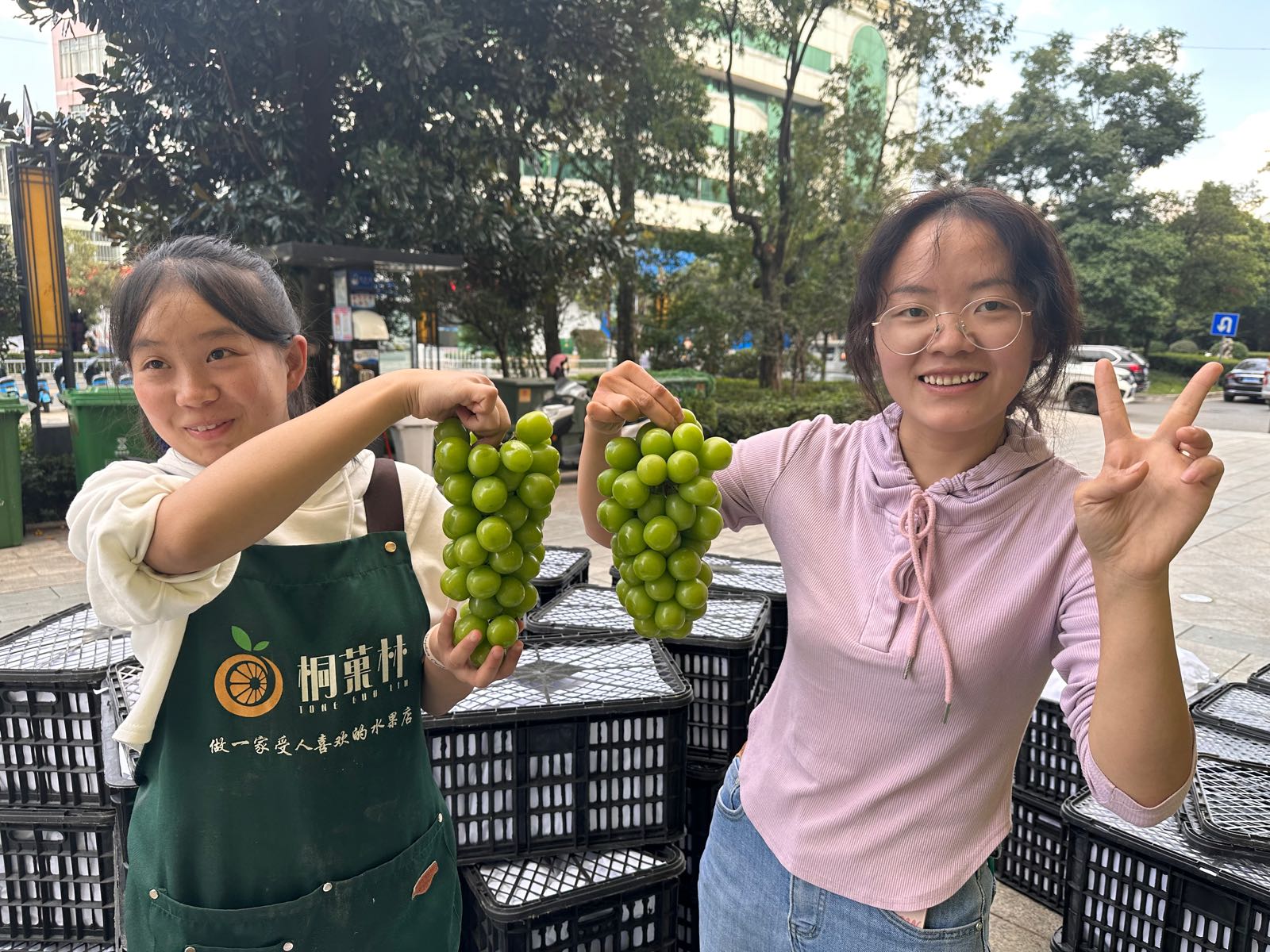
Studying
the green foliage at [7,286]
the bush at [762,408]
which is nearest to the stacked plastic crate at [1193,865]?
the bush at [762,408]

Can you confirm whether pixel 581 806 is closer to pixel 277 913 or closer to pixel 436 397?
pixel 277 913

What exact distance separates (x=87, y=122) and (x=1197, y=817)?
10.6 metres

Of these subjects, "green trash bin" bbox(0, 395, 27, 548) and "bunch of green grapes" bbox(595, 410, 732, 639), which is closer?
"bunch of green grapes" bbox(595, 410, 732, 639)

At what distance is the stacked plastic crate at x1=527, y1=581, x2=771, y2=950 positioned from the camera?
249cm

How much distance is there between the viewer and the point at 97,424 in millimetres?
7820

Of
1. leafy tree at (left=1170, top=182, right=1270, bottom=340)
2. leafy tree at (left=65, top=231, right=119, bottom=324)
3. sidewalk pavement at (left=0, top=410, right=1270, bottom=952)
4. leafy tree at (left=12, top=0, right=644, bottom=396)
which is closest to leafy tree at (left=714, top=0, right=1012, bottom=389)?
leafy tree at (left=12, top=0, right=644, bottom=396)

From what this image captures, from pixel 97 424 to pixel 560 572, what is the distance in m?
6.59

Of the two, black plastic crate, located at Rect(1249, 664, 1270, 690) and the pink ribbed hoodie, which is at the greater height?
the pink ribbed hoodie

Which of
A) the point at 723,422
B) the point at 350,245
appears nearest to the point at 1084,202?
the point at 723,422

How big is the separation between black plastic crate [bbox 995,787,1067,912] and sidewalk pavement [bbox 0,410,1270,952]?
0.05 meters

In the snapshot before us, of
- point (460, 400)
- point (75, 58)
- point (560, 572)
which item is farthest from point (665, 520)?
point (75, 58)

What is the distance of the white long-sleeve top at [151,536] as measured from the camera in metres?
1.17

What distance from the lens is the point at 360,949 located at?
4.93ft

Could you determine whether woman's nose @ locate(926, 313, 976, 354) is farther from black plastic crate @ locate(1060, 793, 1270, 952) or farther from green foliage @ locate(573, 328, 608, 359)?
green foliage @ locate(573, 328, 608, 359)
